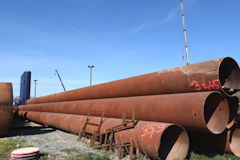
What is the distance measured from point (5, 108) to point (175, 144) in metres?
6.07

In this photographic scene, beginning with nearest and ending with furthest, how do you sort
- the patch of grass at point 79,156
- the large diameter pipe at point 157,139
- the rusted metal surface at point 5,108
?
the large diameter pipe at point 157,139, the patch of grass at point 79,156, the rusted metal surface at point 5,108

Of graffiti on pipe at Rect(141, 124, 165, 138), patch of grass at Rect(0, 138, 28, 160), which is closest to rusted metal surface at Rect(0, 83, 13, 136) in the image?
patch of grass at Rect(0, 138, 28, 160)

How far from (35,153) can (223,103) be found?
14.9 feet

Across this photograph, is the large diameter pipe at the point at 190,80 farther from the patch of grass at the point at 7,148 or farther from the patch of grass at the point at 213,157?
the patch of grass at the point at 7,148

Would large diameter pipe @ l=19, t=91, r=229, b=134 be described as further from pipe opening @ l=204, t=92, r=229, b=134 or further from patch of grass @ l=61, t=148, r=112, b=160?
patch of grass @ l=61, t=148, r=112, b=160

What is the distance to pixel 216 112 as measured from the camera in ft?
15.2

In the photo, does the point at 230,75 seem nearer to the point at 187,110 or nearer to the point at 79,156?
the point at 187,110

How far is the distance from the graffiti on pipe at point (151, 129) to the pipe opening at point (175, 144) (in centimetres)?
57

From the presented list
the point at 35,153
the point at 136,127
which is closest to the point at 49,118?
the point at 35,153

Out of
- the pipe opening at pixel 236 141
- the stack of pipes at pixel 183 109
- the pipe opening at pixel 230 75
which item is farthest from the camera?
the pipe opening at pixel 236 141

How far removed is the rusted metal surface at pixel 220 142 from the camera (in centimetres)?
488

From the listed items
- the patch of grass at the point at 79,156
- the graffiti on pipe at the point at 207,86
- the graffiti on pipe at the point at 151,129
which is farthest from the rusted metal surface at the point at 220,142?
the patch of grass at the point at 79,156

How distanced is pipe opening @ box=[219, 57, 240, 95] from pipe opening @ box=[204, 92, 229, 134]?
15.7 inches

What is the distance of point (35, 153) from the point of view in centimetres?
441
